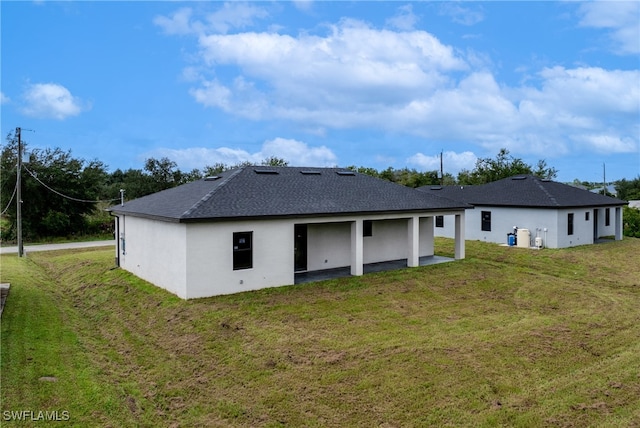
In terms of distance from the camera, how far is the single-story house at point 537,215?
77.7ft

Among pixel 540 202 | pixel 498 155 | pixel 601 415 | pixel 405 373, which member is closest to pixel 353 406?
pixel 405 373

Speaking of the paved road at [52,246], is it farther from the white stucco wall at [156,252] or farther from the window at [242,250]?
the window at [242,250]

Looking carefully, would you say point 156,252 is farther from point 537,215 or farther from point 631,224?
point 631,224

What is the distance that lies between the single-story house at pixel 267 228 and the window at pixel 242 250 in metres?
0.03

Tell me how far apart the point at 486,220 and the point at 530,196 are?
2.74 m

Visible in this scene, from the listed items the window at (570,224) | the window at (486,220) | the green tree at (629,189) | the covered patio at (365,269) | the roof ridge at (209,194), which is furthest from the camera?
the green tree at (629,189)

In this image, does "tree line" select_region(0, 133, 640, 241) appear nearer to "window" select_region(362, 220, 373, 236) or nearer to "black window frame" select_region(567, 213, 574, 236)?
"window" select_region(362, 220, 373, 236)

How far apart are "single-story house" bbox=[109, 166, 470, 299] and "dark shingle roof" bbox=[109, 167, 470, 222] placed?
0.12 ft

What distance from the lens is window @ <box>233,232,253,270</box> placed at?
13.4m

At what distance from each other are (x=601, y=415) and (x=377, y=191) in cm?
1276

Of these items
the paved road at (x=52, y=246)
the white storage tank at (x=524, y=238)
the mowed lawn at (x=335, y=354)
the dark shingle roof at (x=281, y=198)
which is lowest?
the mowed lawn at (x=335, y=354)

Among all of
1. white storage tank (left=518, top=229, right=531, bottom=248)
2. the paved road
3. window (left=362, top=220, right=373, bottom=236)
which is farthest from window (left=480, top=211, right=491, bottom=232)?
the paved road

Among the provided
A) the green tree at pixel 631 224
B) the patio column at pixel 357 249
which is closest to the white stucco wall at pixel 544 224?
the green tree at pixel 631 224

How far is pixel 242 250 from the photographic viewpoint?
13.5 m
